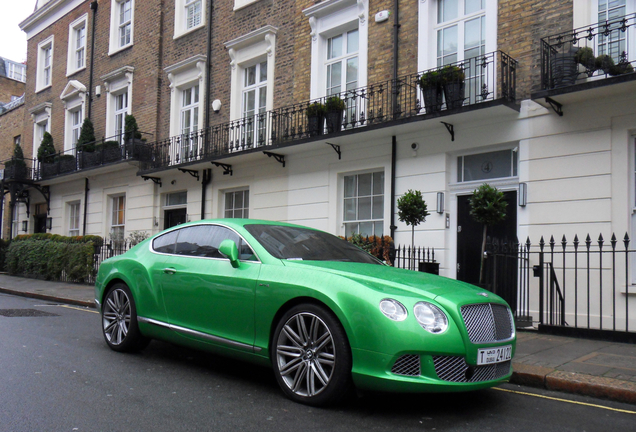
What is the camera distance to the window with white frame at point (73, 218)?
2223cm

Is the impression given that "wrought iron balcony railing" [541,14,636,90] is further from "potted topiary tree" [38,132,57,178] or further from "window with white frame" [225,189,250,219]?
"potted topiary tree" [38,132,57,178]

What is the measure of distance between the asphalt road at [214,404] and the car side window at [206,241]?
1.16 meters

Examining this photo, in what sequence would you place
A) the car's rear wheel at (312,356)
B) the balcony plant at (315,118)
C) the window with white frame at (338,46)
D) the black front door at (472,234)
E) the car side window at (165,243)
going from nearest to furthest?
the car's rear wheel at (312,356)
the car side window at (165,243)
the black front door at (472,234)
the balcony plant at (315,118)
the window with white frame at (338,46)

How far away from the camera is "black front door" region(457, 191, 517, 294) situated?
10.0m

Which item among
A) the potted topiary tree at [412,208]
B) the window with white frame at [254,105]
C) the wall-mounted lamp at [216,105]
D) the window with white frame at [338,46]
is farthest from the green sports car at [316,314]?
the wall-mounted lamp at [216,105]

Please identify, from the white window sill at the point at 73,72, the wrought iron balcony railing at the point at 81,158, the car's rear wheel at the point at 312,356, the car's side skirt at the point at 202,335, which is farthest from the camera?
the white window sill at the point at 73,72

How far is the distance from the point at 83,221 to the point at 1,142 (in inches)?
469

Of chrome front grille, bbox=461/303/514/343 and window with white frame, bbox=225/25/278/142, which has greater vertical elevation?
window with white frame, bbox=225/25/278/142

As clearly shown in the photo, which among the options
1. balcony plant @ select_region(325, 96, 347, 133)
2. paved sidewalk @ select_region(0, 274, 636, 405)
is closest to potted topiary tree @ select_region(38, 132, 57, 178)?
balcony plant @ select_region(325, 96, 347, 133)

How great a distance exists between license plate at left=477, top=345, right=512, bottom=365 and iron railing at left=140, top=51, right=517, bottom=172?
20.4 ft

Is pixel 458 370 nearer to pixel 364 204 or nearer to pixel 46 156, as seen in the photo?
pixel 364 204

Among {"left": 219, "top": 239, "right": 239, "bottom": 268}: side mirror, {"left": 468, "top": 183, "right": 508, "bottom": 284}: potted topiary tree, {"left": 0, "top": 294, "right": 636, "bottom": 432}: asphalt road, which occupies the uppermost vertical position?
{"left": 468, "top": 183, "right": 508, "bottom": 284}: potted topiary tree

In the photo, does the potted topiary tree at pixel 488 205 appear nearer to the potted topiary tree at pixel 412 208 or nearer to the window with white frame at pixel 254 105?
the potted topiary tree at pixel 412 208

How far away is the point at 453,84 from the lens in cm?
1023
